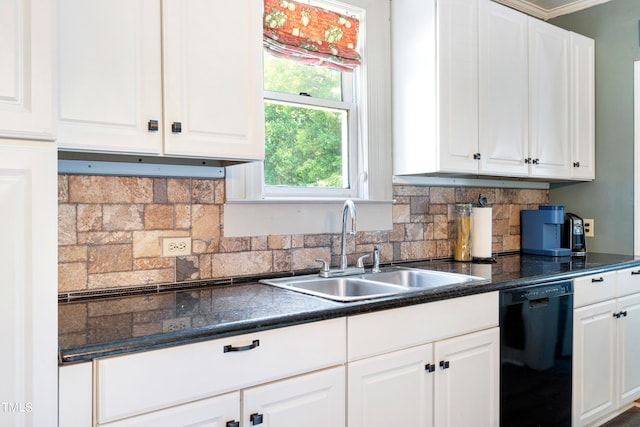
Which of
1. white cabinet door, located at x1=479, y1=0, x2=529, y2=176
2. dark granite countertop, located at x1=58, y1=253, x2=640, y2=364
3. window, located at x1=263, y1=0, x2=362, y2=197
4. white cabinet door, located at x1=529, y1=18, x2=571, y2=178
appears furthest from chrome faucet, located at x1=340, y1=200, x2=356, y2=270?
white cabinet door, located at x1=529, y1=18, x2=571, y2=178

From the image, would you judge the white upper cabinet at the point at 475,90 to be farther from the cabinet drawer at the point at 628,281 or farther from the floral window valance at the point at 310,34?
the cabinet drawer at the point at 628,281

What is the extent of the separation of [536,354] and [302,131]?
61.5 inches

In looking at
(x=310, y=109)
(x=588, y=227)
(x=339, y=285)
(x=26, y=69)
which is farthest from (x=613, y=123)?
(x=26, y=69)

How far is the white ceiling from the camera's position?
10.9 feet

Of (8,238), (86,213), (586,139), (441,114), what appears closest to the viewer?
(8,238)

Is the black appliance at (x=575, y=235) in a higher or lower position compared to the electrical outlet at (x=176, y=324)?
higher

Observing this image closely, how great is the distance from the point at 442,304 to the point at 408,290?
0.15m

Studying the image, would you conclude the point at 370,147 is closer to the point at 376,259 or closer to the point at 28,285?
the point at 376,259

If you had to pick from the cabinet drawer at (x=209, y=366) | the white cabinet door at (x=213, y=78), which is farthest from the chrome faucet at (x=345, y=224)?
the cabinet drawer at (x=209, y=366)

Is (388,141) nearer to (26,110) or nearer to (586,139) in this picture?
(586,139)

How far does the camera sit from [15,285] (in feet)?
3.43

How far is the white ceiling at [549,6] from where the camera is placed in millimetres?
3324

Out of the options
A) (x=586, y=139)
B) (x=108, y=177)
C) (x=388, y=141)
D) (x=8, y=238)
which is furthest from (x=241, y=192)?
(x=586, y=139)

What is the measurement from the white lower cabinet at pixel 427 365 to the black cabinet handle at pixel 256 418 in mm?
347
